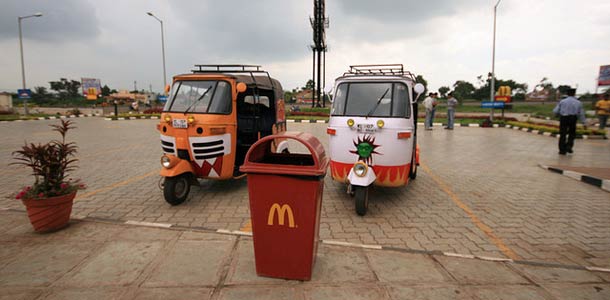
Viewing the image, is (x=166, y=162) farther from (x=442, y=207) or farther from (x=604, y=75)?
(x=604, y=75)

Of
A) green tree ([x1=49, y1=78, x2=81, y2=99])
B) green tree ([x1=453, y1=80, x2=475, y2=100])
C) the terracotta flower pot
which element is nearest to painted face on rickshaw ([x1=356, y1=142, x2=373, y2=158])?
the terracotta flower pot

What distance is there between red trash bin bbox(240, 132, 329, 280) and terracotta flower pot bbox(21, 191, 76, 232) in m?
2.93

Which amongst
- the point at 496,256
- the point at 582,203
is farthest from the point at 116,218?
the point at 582,203

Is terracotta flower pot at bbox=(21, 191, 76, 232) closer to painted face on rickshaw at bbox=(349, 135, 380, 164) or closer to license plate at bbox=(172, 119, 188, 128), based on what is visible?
license plate at bbox=(172, 119, 188, 128)

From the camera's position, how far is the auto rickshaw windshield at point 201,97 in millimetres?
5746

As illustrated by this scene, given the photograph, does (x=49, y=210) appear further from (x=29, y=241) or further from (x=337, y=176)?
(x=337, y=176)

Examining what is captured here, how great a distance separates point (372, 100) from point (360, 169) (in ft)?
4.52

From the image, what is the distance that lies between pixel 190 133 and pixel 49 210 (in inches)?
86.7

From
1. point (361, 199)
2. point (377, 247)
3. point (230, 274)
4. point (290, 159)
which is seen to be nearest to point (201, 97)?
point (290, 159)

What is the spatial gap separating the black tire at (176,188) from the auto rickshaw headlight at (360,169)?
2.96 metres

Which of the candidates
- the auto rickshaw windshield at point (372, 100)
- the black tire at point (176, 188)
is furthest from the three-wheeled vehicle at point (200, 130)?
the auto rickshaw windshield at point (372, 100)

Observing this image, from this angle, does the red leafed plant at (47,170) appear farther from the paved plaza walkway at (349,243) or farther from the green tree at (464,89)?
the green tree at (464,89)

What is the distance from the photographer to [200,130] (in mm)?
5492

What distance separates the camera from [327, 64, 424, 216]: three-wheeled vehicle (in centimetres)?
511
